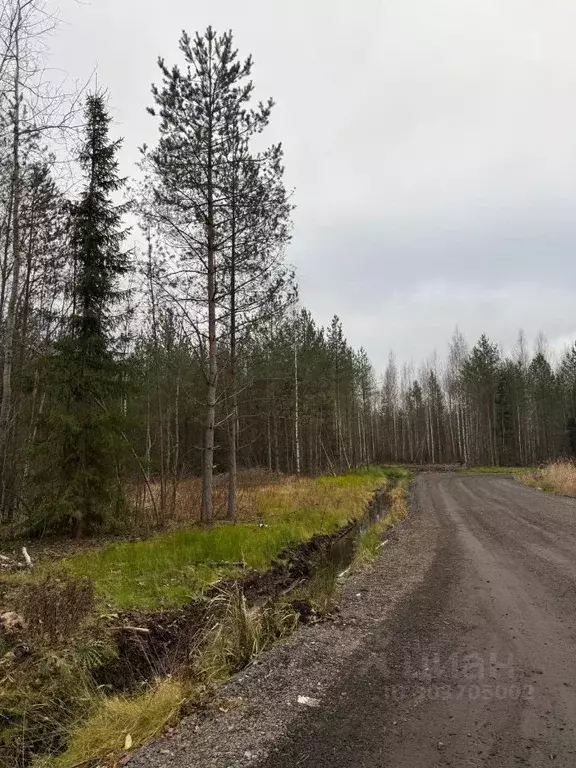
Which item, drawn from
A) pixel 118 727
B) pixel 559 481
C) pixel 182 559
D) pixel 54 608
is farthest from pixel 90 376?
pixel 559 481

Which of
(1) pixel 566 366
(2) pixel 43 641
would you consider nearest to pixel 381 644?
(2) pixel 43 641

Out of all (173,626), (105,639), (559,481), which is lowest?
(173,626)

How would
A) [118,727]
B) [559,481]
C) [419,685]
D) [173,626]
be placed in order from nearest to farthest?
[118,727], [419,685], [173,626], [559,481]

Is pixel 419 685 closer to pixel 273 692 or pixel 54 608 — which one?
pixel 273 692

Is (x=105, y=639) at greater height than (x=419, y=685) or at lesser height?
lesser

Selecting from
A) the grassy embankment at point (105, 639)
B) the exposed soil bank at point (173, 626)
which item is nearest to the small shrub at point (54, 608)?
the grassy embankment at point (105, 639)

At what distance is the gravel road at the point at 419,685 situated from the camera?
11.7 ft

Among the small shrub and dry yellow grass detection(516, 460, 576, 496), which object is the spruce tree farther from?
dry yellow grass detection(516, 460, 576, 496)

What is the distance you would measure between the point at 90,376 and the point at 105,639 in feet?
25.6

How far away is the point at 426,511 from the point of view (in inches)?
712

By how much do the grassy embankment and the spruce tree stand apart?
2483 mm

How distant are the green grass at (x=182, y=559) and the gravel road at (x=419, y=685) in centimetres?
263

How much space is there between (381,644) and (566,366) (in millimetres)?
67970

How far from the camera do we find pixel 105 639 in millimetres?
6320
